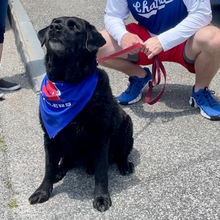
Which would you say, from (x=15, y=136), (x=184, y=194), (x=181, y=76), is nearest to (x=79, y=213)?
(x=184, y=194)

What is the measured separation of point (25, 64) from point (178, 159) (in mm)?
2714

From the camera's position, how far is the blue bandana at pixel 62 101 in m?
2.85

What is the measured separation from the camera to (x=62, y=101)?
115 inches

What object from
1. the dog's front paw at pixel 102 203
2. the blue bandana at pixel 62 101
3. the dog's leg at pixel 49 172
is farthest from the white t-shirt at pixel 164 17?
the dog's front paw at pixel 102 203

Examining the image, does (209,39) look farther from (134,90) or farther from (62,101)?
(62,101)

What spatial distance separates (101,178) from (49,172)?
0.37 metres

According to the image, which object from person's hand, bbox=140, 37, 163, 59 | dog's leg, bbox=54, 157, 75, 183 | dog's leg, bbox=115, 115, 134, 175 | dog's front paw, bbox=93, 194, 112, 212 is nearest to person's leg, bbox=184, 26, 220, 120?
person's hand, bbox=140, 37, 163, 59

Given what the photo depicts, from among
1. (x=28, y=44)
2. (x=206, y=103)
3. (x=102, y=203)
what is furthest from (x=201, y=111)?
(x=28, y=44)

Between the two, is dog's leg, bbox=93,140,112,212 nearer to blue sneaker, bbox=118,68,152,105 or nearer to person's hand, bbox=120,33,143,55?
person's hand, bbox=120,33,143,55

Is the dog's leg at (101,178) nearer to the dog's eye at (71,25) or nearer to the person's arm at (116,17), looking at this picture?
the dog's eye at (71,25)

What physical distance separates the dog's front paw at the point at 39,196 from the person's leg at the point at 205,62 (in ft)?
5.69

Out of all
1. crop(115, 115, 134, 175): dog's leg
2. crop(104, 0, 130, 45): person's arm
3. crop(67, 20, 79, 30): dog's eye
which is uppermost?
crop(67, 20, 79, 30): dog's eye

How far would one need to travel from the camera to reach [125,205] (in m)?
2.89

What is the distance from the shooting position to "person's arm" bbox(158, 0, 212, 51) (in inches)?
150
